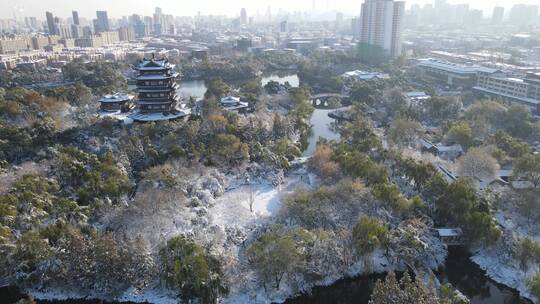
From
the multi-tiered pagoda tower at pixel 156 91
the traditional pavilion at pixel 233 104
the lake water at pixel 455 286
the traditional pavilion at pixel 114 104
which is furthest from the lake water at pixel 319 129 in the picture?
the traditional pavilion at pixel 114 104

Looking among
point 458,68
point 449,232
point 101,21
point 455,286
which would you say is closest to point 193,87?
point 458,68

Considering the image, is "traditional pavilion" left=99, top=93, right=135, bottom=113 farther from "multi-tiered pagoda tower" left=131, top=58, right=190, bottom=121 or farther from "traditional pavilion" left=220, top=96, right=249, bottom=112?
"traditional pavilion" left=220, top=96, right=249, bottom=112

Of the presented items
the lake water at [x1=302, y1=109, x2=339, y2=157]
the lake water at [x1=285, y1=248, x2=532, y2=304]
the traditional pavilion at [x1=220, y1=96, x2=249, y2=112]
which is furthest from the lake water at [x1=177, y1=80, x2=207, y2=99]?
the lake water at [x1=285, y1=248, x2=532, y2=304]

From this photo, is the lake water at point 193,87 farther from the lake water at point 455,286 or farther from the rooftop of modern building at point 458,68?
the lake water at point 455,286

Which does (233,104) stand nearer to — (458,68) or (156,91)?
(156,91)

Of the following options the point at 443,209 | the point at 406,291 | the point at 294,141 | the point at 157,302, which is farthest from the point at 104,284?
the point at 294,141

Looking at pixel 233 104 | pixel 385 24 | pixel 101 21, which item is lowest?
pixel 233 104
